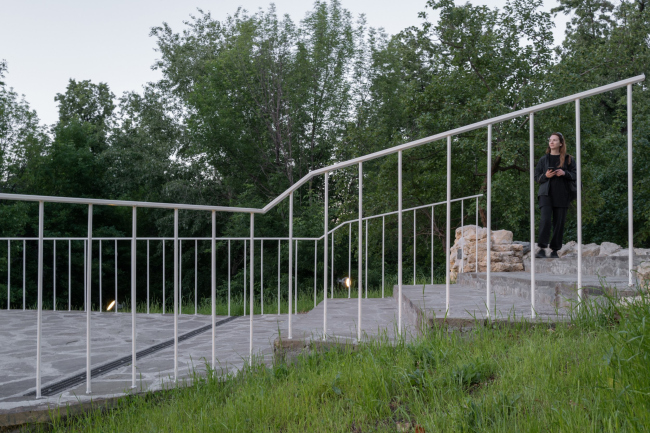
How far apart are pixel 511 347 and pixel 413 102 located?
1002 centimetres

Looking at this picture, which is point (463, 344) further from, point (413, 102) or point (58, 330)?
point (413, 102)

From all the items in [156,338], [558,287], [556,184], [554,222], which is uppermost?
[556,184]

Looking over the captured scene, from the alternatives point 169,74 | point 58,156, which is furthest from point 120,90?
point 58,156

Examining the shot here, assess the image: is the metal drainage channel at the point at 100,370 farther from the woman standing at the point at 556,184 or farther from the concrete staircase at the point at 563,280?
the woman standing at the point at 556,184

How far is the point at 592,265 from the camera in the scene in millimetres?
4234

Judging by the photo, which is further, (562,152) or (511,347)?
(562,152)

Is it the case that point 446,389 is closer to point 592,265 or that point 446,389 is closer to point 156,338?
point 592,265

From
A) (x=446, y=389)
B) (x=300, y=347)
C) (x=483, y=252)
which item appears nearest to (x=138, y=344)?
(x=300, y=347)

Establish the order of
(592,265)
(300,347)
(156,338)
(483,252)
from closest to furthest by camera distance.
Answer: (300,347) → (592,265) → (156,338) → (483,252)

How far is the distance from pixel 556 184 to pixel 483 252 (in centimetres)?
149

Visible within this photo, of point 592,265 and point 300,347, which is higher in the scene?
point 592,265

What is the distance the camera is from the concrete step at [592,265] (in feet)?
12.6

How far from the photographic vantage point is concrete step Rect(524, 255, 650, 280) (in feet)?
12.6

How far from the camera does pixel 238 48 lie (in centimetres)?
1596
